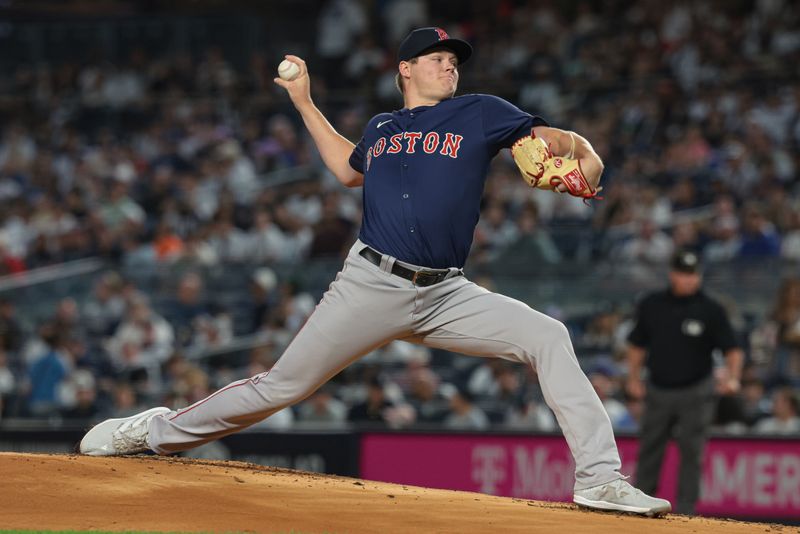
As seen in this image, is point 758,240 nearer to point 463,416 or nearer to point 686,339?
point 463,416

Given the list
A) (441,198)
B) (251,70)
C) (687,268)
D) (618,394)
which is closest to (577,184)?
(441,198)

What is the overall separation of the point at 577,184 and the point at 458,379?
7.26 m

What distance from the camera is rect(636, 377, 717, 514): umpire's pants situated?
9.45 m

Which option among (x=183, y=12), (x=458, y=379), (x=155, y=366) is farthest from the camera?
(x=183, y=12)

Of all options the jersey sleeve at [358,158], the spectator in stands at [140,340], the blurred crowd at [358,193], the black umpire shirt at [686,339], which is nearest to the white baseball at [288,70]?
the jersey sleeve at [358,158]

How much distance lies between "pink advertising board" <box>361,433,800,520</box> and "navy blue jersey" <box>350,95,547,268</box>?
4.97m

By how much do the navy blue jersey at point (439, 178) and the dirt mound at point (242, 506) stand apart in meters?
1.06

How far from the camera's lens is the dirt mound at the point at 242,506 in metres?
5.29

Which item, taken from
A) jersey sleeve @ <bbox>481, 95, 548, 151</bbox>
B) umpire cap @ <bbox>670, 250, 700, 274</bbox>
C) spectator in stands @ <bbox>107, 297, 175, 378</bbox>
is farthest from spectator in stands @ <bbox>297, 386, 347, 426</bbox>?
jersey sleeve @ <bbox>481, 95, 548, 151</bbox>

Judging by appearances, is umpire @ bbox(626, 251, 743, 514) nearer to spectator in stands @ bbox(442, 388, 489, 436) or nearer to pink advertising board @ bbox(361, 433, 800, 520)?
pink advertising board @ bbox(361, 433, 800, 520)

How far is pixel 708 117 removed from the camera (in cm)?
1579

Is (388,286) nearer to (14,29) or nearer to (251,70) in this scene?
(251,70)

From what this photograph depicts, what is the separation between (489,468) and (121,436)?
4688 millimetres

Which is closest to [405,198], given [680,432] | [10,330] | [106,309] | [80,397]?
[680,432]
